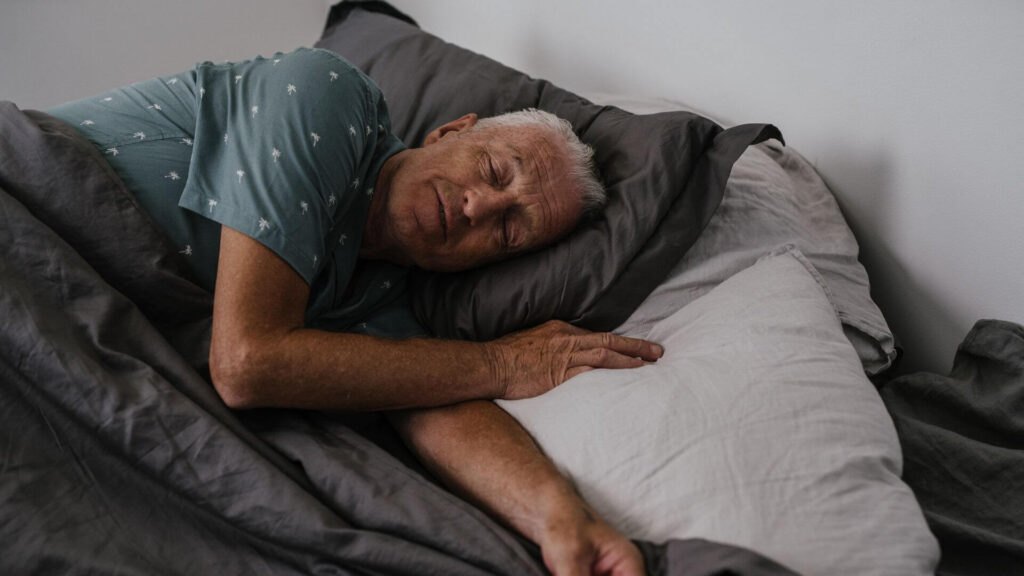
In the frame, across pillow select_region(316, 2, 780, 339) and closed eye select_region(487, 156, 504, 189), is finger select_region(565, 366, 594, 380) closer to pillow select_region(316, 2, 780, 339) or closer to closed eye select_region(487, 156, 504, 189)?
pillow select_region(316, 2, 780, 339)

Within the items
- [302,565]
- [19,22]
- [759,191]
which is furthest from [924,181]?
[19,22]

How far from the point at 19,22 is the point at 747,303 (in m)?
2.31

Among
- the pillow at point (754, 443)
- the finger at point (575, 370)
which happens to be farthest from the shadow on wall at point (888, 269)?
the finger at point (575, 370)

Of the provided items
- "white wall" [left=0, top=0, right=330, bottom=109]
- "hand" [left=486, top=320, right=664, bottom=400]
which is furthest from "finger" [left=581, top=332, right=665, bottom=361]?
"white wall" [left=0, top=0, right=330, bottom=109]

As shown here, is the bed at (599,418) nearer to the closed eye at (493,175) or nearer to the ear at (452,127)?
the closed eye at (493,175)

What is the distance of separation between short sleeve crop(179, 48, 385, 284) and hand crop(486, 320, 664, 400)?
350 millimetres

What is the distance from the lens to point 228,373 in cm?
120

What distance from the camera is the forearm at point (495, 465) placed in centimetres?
108

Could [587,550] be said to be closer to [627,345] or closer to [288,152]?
[627,345]

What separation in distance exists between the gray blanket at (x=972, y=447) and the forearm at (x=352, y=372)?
0.66m

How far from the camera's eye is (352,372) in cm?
125

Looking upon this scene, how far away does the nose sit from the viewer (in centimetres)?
144

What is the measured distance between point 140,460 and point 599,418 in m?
0.62

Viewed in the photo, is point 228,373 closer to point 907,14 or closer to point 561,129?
point 561,129
